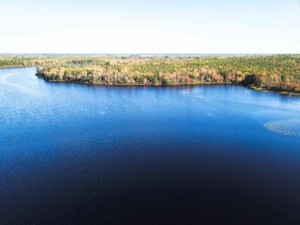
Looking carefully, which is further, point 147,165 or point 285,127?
point 285,127

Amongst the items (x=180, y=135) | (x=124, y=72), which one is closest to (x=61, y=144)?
(x=180, y=135)

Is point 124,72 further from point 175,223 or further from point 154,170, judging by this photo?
point 175,223

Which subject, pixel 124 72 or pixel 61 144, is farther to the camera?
pixel 124 72

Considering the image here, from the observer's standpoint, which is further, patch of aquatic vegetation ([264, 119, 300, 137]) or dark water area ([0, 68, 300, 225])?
patch of aquatic vegetation ([264, 119, 300, 137])

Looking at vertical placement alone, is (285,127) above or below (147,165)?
above

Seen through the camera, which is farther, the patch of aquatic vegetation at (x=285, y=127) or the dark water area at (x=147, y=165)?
the patch of aquatic vegetation at (x=285, y=127)
